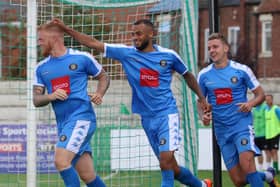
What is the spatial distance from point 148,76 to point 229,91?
125cm

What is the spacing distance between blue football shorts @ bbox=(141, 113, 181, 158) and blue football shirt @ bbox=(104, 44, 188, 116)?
0.26 feet

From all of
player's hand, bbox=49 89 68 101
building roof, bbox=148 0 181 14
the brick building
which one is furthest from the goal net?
the brick building

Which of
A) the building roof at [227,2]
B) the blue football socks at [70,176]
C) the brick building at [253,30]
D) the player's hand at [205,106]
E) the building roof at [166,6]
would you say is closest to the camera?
the blue football socks at [70,176]

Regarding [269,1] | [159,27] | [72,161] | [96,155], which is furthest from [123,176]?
[269,1]

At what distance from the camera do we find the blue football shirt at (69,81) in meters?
10.2

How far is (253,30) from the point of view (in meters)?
51.2

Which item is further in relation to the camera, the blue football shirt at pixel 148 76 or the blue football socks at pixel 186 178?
the blue football socks at pixel 186 178

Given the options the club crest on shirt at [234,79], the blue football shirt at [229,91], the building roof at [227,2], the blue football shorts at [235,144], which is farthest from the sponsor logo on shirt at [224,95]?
the building roof at [227,2]

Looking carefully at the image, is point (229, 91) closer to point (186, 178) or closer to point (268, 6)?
point (186, 178)

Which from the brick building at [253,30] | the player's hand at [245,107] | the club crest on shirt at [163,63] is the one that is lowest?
the player's hand at [245,107]

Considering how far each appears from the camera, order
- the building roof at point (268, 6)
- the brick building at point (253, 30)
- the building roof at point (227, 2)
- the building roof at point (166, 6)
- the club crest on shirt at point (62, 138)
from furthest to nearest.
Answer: the building roof at point (227, 2) < the brick building at point (253, 30) < the building roof at point (268, 6) < the building roof at point (166, 6) < the club crest on shirt at point (62, 138)

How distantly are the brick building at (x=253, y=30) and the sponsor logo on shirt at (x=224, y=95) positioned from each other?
38.2 m

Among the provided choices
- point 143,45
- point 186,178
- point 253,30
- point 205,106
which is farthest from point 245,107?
point 253,30

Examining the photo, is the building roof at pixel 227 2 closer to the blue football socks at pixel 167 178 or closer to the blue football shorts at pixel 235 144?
the blue football shorts at pixel 235 144
